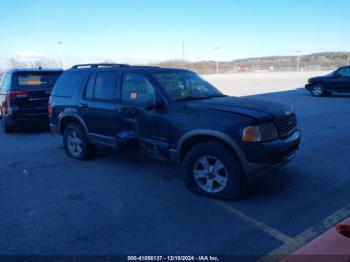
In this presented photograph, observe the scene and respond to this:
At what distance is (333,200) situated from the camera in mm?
4090

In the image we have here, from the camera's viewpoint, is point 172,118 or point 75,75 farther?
point 75,75

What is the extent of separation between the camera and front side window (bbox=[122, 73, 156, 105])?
189 inches

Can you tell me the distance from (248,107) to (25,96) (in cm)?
647

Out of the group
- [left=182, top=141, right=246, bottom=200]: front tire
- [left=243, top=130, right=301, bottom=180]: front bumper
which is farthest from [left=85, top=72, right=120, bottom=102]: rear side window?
[left=243, top=130, right=301, bottom=180]: front bumper

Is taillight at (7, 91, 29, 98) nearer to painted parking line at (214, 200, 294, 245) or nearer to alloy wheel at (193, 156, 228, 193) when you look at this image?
alloy wheel at (193, 156, 228, 193)

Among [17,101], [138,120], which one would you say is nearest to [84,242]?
[138,120]

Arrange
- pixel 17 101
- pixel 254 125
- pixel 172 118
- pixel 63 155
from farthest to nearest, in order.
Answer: pixel 17 101, pixel 63 155, pixel 172 118, pixel 254 125

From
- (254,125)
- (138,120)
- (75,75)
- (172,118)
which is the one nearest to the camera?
(254,125)

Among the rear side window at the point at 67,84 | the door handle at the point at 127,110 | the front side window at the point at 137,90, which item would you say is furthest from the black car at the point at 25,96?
the door handle at the point at 127,110

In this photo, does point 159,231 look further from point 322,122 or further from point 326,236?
point 322,122

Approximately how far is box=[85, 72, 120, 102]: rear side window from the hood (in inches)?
61.0

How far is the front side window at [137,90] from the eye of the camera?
4.80 m

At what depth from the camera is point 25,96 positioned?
8.36 metres

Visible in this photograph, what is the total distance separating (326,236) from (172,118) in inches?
113
